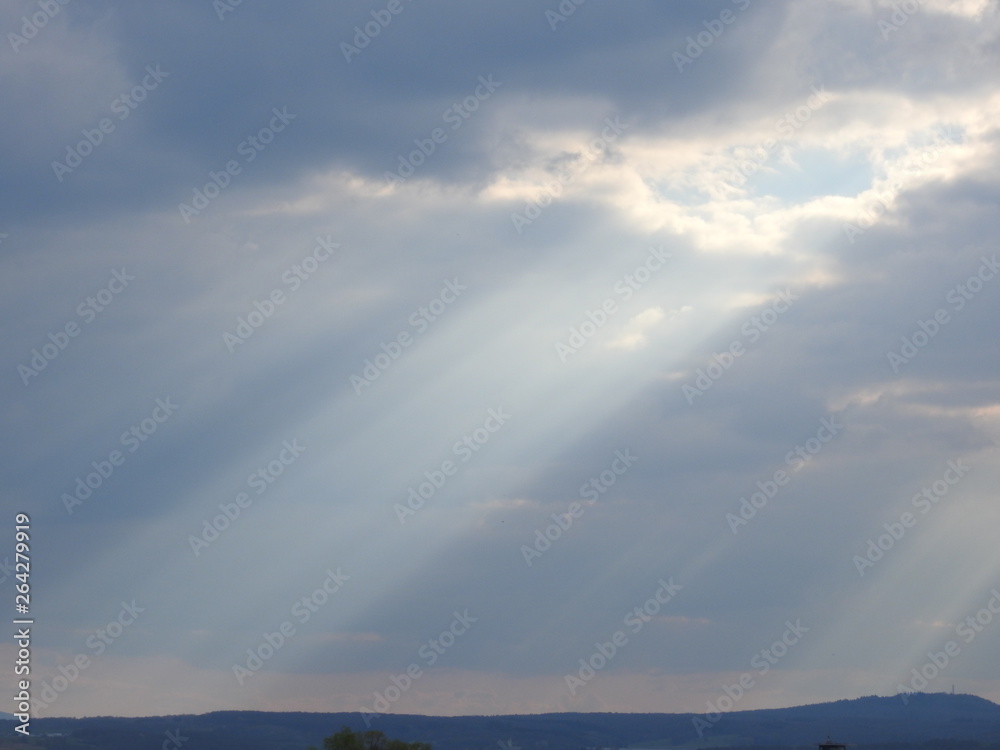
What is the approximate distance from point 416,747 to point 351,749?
9.62 m

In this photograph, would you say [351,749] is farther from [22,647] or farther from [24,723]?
[22,647]

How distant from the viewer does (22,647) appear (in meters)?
98.8

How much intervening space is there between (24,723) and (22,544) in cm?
2425

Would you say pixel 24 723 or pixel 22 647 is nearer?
pixel 22 647

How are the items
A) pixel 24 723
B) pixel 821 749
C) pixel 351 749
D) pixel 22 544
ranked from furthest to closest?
1. pixel 351 749
2. pixel 821 749
3. pixel 24 723
4. pixel 22 544

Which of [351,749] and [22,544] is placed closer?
[22,544]

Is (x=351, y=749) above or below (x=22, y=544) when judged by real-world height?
below

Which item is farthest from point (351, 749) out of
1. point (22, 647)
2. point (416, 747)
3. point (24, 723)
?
point (22, 647)

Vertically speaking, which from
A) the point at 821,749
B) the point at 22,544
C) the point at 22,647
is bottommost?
the point at 821,749

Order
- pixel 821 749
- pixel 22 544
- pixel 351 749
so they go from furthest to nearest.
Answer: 1. pixel 351 749
2. pixel 821 749
3. pixel 22 544

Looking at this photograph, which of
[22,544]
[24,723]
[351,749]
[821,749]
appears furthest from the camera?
[351,749]

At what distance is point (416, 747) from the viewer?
474 feet

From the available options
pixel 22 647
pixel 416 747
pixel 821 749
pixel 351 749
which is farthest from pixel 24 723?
pixel 821 749

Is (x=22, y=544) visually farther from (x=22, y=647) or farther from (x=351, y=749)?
(x=351, y=749)
